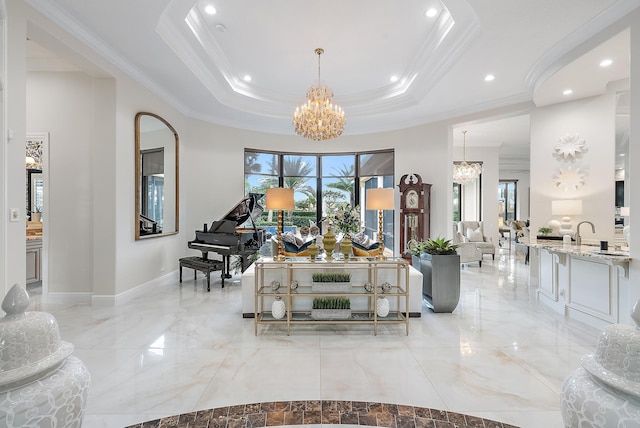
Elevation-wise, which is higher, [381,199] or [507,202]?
[507,202]

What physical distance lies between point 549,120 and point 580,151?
2.35ft

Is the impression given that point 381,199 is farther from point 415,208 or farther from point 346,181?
point 346,181

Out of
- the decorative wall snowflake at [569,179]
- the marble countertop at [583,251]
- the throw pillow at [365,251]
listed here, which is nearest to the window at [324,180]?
the throw pillow at [365,251]

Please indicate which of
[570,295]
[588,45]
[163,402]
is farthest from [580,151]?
[163,402]

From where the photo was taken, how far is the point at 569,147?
4.80m

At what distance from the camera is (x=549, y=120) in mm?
5051

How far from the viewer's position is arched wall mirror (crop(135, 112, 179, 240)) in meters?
4.80

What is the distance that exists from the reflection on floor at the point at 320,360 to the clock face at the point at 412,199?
2.95 metres

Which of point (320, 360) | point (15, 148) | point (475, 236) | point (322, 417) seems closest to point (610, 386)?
point (322, 417)

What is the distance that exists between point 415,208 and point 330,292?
4.07 m

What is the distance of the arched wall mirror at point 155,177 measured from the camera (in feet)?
15.8

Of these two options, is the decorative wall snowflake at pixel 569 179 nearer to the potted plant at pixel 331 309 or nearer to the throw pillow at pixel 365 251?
the throw pillow at pixel 365 251

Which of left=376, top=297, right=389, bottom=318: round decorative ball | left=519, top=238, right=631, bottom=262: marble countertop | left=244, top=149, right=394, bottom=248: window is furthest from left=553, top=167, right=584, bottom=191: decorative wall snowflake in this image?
left=376, top=297, right=389, bottom=318: round decorative ball

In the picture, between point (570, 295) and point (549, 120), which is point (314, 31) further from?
point (570, 295)
